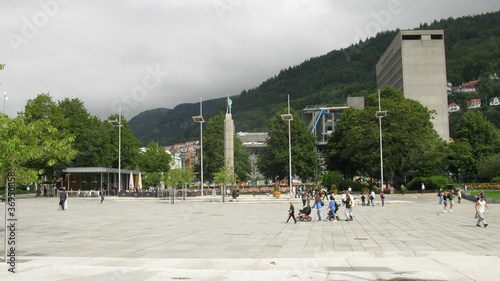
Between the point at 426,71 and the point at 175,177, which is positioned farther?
the point at 426,71

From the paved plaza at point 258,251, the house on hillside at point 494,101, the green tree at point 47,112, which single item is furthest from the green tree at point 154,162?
the house on hillside at point 494,101

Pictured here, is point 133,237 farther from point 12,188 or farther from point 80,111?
point 80,111

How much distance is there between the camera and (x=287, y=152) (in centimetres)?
8762

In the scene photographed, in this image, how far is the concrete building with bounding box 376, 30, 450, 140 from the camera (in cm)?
11638

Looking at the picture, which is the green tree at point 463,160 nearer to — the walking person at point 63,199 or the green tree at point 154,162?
the green tree at point 154,162

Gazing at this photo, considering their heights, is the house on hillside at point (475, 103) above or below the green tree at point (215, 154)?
above

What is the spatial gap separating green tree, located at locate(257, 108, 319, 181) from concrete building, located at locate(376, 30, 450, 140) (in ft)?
138

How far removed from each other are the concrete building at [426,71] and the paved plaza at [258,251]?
97.0 metres

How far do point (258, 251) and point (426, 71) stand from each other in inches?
4487

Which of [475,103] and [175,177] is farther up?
[475,103]

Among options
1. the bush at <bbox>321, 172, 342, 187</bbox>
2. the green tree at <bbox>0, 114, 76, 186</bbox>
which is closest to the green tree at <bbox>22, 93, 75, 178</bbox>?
the bush at <bbox>321, 172, 342, 187</bbox>

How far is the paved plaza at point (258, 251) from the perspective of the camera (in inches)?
467

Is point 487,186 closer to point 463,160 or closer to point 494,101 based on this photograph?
point 463,160

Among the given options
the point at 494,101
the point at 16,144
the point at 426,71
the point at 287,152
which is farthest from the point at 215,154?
the point at 494,101
